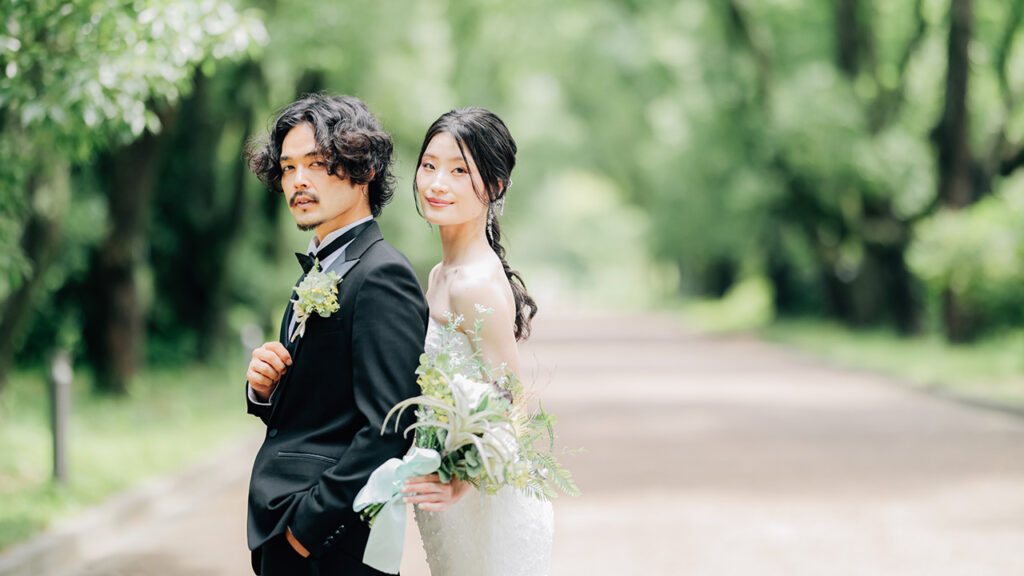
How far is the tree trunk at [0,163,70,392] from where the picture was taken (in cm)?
1054

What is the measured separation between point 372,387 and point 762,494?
790 centimetres

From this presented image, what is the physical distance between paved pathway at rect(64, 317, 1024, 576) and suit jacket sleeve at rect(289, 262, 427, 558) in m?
1.14

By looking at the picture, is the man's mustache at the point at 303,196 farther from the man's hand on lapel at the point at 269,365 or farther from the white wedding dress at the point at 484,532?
the white wedding dress at the point at 484,532

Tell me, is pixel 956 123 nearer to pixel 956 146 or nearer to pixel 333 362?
pixel 956 146

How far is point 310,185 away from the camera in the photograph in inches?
123

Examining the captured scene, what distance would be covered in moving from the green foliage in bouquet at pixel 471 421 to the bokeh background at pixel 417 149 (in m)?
3.23

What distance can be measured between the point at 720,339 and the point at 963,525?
30.0 meters

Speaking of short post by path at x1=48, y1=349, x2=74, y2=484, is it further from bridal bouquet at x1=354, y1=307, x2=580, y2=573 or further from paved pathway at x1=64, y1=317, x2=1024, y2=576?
bridal bouquet at x1=354, y1=307, x2=580, y2=573

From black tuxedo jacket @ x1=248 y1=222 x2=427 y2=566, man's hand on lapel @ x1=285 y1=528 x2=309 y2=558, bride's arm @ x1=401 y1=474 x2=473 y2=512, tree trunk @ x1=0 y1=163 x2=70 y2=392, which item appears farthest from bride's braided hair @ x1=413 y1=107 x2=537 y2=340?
tree trunk @ x1=0 y1=163 x2=70 y2=392

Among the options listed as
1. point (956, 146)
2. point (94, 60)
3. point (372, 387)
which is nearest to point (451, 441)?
point (372, 387)

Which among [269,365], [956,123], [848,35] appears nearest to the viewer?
[269,365]

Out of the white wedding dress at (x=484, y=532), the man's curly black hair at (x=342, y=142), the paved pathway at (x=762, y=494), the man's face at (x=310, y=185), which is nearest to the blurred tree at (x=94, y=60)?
the paved pathway at (x=762, y=494)

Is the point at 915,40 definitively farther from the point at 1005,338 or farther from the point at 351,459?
the point at 351,459

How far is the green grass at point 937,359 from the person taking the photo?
61.1 ft
